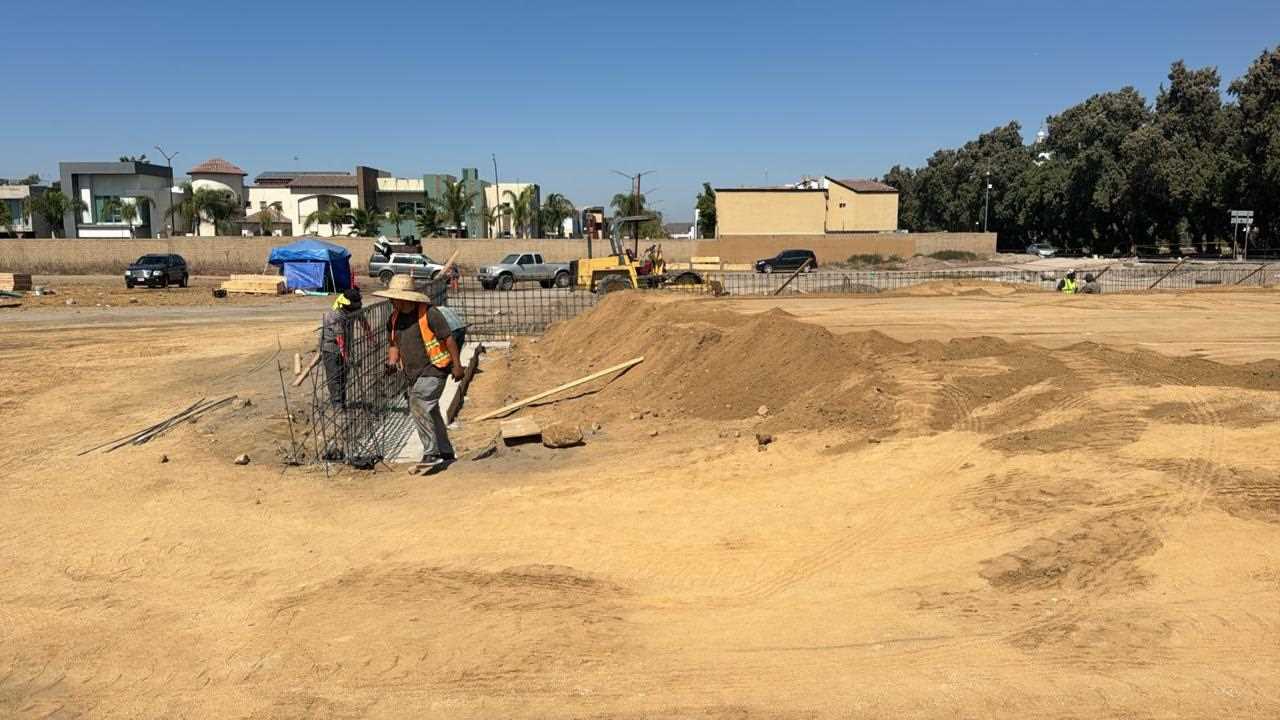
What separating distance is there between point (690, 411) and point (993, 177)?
70.5m

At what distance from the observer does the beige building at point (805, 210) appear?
60.1 metres

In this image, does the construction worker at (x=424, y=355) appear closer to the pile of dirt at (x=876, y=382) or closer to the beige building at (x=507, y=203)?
the pile of dirt at (x=876, y=382)

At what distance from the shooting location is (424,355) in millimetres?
7766

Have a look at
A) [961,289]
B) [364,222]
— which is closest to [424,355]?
[961,289]

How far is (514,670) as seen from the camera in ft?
14.0

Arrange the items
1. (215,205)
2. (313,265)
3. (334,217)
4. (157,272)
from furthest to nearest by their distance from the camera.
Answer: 1. (334,217)
2. (215,205)
3. (157,272)
4. (313,265)

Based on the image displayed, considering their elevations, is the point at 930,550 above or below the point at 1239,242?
below

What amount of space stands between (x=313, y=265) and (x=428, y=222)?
27552 mm

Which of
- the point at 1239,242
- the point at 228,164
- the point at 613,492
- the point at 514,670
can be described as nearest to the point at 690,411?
the point at 613,492

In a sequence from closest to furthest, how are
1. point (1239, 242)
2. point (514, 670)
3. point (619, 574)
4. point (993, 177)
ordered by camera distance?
point (514, 670) < point (619, 574) < point (1239, 242) < point (993, 177)

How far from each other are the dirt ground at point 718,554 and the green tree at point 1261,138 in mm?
44171

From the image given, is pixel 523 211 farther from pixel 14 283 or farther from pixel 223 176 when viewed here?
pixel 14 283

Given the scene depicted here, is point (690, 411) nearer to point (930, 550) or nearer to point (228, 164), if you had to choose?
point (930, 550)

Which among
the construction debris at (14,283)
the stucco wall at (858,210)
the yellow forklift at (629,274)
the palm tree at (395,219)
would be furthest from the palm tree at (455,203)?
the yellow forklift at (629,274)
